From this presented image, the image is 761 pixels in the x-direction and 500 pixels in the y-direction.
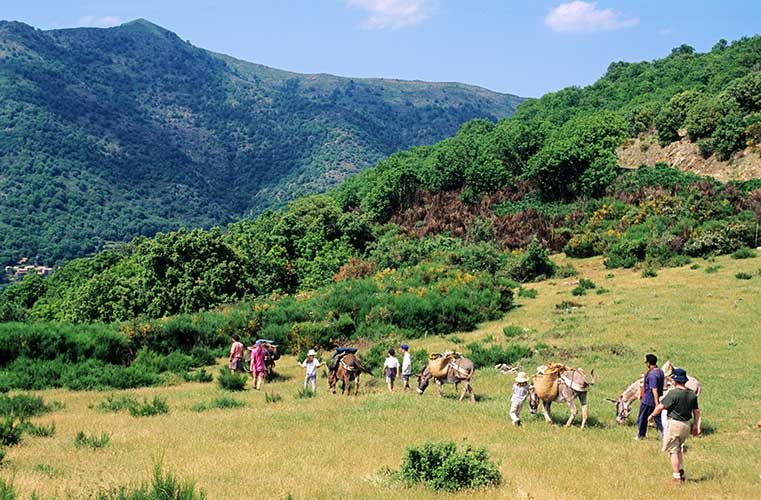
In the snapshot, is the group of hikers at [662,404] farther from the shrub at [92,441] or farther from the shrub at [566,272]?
the shrub at [566,272]

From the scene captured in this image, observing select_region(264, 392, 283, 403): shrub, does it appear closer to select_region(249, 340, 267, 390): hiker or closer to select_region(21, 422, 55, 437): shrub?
select_region(249, 340, 267, 390): hiker

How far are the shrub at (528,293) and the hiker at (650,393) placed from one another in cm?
2769

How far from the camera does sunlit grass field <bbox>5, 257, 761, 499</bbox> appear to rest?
35.9 ft

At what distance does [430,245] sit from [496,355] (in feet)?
95.1

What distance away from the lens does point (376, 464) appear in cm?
1266

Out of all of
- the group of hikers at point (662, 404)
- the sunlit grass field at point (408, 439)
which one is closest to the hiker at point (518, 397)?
the group of hikers at point (662, 404)

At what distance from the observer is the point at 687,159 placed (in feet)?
208

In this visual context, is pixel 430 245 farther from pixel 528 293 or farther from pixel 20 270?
pixel 20 270

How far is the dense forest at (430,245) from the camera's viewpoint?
3662cm

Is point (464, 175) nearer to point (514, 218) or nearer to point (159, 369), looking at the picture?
point (514, 218)

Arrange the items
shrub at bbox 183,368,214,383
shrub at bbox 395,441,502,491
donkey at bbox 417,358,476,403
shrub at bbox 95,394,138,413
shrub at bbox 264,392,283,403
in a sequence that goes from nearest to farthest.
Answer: shrub at bbox 395,441,502,491 → donkey at bbox 417,358,476,403 → shrub at bbox 95,394,138,413 → shrub at bbox 264,392,283,403 → shrub at bbox 183,368,214,383

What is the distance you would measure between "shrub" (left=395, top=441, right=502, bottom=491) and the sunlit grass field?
13.8 inches

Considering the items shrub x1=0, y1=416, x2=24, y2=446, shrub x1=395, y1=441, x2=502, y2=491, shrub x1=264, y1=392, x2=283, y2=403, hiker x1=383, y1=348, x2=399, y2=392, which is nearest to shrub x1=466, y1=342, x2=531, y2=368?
hiker x1=383, y1=348, x2=399, y2=392

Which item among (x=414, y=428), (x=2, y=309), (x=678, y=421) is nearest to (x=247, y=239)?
(x=2, y=309)
